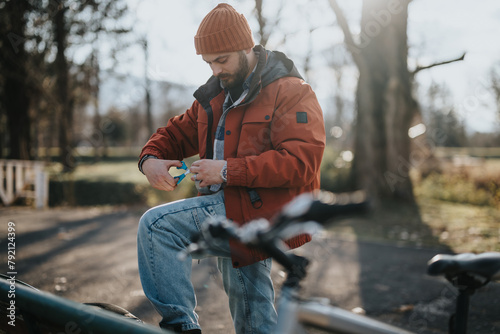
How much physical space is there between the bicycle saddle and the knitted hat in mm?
1400

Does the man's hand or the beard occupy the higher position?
the beard

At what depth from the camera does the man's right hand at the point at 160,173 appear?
213 cm

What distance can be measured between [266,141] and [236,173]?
0.33m

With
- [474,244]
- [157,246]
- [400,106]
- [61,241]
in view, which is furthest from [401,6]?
[157,246]

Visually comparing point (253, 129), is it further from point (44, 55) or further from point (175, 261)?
point (44, 55)

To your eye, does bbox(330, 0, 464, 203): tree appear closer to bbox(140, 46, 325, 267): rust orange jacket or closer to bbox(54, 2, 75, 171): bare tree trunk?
bbox(140, 46, 325, 267): rust orange jacket

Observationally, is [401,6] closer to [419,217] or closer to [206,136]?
[419,217]

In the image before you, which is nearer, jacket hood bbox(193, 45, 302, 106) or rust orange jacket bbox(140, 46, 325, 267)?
rust orange jacket bbox(140, 46, 325, 267)

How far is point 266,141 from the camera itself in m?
2.23

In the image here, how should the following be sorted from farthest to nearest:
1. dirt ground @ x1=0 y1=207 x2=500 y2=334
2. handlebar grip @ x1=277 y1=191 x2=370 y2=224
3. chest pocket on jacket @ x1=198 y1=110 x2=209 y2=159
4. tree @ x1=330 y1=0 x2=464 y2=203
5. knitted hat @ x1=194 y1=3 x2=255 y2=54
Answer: tree @ x1=330 y1=0 x2=464 y2=203, dirt ground @ x1=0 y1=207 x2=500 y2=334, chest pocket on jacket @ x1=198 y1=110 x2=209 y2=159, knitted hat @ x1=194 y1=3 x2=255 y2=54, handlebar grip @ x1=277 y1=191 x2=370 y2=224

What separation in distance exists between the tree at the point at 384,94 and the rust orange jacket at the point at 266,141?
8.11 m

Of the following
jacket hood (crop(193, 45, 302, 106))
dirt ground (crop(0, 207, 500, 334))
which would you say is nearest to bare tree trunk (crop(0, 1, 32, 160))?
dirt ground (crop(0, 207, 500, 334))

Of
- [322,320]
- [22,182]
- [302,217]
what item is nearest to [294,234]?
→ [302,217]

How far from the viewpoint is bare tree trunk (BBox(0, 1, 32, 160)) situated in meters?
13.0
